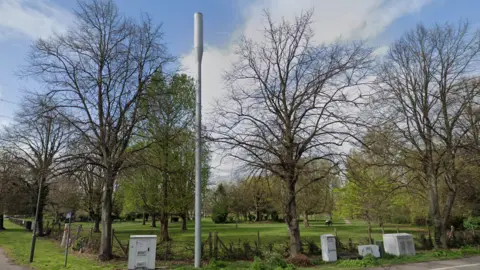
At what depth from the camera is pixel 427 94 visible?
1842 cm

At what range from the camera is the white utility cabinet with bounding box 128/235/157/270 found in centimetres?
1084

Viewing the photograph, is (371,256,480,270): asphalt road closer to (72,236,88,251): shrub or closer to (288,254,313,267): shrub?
(288,254,313,267): shrub

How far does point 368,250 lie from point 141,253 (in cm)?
965

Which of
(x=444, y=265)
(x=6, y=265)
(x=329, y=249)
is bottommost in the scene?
(x=6, y=265)

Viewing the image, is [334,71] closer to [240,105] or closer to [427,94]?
[240,105]

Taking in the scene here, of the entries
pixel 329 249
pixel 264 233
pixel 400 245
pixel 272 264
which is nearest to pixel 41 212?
pixel 264 233

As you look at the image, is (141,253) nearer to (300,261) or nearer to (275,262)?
(275,262)

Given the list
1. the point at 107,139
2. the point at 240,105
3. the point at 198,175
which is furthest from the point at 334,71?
the point at 107,139

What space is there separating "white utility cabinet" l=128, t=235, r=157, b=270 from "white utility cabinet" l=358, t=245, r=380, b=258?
8896mm

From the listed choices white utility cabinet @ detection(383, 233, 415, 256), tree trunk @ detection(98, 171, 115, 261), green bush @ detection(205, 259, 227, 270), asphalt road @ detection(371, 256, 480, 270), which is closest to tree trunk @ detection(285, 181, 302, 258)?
green bush @ detection(205, 259, 227, 270)

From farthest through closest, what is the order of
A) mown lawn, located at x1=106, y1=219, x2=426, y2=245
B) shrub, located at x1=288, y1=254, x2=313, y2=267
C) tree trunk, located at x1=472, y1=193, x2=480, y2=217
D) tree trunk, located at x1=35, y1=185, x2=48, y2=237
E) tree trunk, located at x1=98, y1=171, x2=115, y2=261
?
tree trunk, located at x1=35, y1=185, x2=48, y2=237 → mown lawn, located at x1=106, y1=219, x2=426, y2=245 → tree trunk, located at x1=472, y1=193, x2=480, y2=217 → tree trunk, located at x1=98, y1=171, x2=115, y2=261 → shrub, located at x1=288, y1=254, x2=313, y2=267

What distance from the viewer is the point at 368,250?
44.5 feet

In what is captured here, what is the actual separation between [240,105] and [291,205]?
16.9 feet

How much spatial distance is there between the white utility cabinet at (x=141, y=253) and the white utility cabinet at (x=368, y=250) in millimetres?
8896
